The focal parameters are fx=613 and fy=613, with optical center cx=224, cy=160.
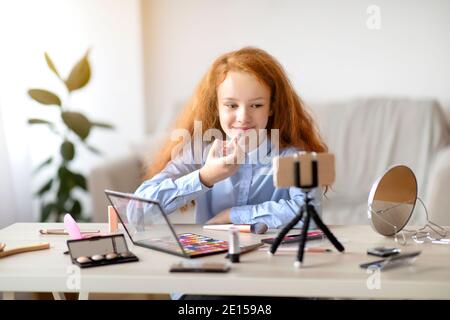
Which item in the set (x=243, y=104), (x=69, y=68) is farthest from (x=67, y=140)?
(x=243, y=104)

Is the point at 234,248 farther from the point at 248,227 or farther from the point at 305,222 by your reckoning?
the point at 248,227

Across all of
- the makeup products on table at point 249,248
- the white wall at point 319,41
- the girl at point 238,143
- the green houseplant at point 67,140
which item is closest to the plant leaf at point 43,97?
the green houseplant at point 67,140

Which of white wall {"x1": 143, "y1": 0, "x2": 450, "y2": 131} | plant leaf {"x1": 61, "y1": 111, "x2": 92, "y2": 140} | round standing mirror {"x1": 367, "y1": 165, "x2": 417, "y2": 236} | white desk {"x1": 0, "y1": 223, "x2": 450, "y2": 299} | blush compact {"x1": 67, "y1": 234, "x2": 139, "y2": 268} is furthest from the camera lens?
white wall {"x1": 143, "y1": 0, "x2": 450, "y2": 131}

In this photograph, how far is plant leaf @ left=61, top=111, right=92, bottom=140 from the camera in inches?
95.1

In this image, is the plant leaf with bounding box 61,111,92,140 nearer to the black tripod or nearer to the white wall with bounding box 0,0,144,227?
the white wall with bounding box 0,0,144,227

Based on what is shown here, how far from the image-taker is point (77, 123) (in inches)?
95.5

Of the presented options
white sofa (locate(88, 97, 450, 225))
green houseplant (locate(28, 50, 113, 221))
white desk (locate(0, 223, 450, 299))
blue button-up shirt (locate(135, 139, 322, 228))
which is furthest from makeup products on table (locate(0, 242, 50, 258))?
green houseplant (locate(28, 50, 113, 221))

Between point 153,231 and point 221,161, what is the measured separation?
19cm

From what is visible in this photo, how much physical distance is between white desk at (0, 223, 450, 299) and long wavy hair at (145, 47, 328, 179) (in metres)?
0.38

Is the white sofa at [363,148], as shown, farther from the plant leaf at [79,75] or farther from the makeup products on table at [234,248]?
the makeup products on table at [234,248]

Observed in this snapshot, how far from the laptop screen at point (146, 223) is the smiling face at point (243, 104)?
1.04 feet
